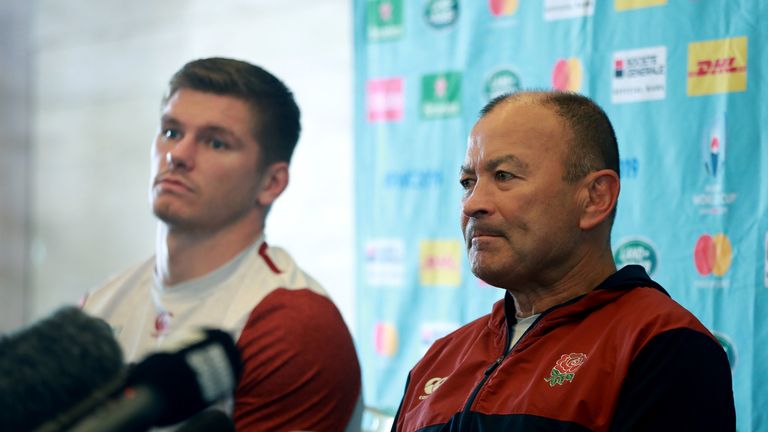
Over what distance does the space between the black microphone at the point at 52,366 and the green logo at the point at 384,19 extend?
8.22 feet

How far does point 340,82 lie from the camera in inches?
146

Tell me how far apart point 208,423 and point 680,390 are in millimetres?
771

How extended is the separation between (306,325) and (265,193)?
380mm

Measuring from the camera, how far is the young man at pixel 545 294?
144 centimetres

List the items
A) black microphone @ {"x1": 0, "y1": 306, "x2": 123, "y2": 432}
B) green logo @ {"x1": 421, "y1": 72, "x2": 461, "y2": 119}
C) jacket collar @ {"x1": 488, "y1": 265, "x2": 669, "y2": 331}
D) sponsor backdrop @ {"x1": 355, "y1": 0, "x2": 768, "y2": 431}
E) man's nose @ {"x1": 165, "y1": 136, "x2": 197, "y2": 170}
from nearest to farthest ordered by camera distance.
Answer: black microphone @ {"x1": 0, "y1": 306, "x2": 123, "y2": 432} < jacket collar @ {"x1": 488, "y1": 265, "x2": 669, "y2": 331} < man's nose @ {"x1": 165, "y1": 136, "x2": 197, "y2": 170} < sponsor backdrop @ {"x1": 355, "y1": 0, "x2": 768, "y2": 431} < green logo @ {"x1": 421, "y1": 72, "x2": 461, "y2": 119}

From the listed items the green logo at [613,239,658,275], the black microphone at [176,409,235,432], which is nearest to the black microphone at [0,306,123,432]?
the black microphone at [176,409,235,432]

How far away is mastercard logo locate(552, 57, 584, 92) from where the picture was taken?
2.71m

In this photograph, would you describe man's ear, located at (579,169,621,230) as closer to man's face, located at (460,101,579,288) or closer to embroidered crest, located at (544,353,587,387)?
man's face, located at (460,101,579,288)

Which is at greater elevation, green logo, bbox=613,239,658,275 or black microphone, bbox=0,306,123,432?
black microphone, bbox=0,306,123,432

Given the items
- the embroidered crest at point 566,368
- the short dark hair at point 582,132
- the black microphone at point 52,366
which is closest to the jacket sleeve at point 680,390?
the embroidered crest at point 566,368

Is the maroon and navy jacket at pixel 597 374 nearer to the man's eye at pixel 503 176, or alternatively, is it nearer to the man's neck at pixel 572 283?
the man's neck at pixel 572 283

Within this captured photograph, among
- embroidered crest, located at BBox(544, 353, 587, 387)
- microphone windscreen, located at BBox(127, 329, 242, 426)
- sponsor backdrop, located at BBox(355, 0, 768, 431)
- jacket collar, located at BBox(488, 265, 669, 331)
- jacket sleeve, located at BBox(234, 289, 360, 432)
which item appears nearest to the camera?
microphone windscreen, located at BBox(127, 329, 242, 426)

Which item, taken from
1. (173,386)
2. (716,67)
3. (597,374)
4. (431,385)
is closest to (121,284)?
(431,385)

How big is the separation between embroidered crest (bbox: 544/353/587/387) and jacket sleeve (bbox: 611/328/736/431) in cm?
10
